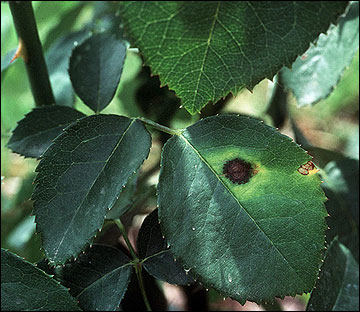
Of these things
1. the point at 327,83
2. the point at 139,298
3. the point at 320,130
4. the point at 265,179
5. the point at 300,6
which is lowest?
the point at 320,130

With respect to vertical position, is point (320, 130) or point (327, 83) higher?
point (327, 83)

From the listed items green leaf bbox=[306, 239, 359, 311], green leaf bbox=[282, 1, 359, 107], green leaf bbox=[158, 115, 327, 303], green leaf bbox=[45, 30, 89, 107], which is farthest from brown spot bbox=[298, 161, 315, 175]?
green leaf bbox=[45, 30, 89, 107]

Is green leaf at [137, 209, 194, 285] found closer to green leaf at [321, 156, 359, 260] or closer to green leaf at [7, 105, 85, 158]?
green leaf at [7, 105, 85, 158]

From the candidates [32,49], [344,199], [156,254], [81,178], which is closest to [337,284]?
[344,199]

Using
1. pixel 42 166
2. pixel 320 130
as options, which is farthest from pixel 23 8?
pixel 320 130

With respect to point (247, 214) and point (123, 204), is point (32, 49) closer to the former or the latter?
point (123, 204)

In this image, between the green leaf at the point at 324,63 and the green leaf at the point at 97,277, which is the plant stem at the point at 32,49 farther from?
the green leaf at the point at 324,63

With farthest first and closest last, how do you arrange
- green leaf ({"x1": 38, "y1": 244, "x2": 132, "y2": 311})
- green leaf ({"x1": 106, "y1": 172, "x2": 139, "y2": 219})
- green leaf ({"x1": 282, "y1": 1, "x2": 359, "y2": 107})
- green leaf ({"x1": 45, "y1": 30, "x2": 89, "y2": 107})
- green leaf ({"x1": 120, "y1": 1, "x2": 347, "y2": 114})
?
green leaf ({"x1": 45, "y1": 30, "x2": 89, "y2": 107}), green leaf ({"x1": 282, "y1": 1, "x2": 359, "y2": 107}), green leaf ({"x1": 106, "y1": 172, "x2": 139, "y2": 219}), green leaf ({"x1": 38, "y1": 244, "x2": 132, "y2": 311}), green leaf ({"x1": 120, "y1": 1, "x2": 347, "y2": 114})

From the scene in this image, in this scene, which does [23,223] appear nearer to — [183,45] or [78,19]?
[78,19]
